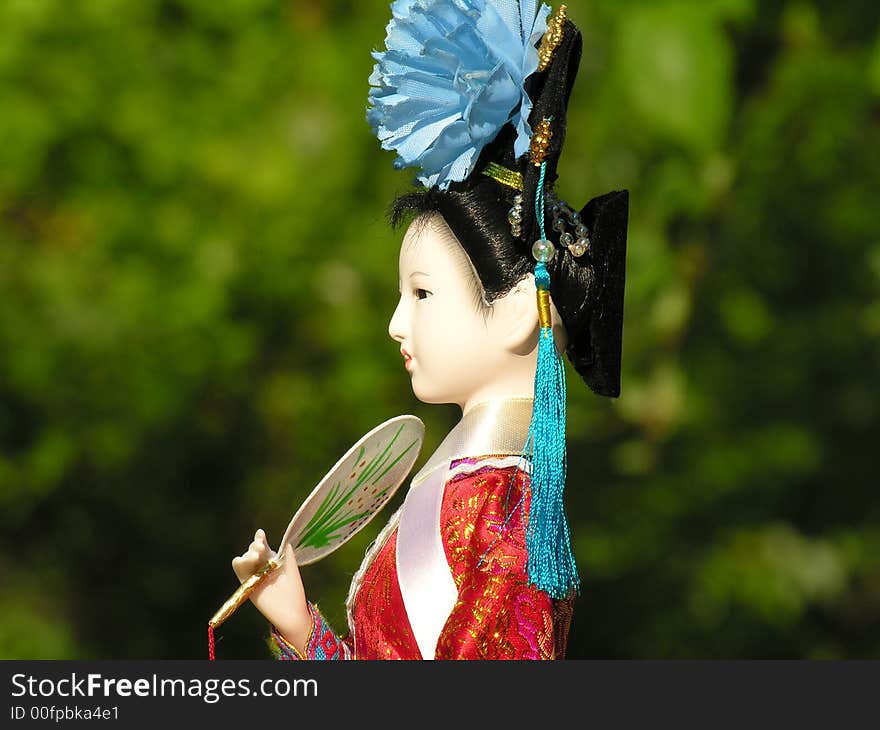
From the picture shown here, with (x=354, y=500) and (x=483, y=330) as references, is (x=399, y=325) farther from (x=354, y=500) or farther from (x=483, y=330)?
(x=354, y=500)

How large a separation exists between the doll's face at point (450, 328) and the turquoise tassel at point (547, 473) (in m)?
0.06

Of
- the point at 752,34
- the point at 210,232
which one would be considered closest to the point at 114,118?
the point at 210,232

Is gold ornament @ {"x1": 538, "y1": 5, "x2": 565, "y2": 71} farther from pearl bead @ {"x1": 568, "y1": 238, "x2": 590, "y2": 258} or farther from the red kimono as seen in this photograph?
the red kimono

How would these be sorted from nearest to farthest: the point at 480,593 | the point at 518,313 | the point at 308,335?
the point at 480,593, the point at 518,313, the point at 308,335

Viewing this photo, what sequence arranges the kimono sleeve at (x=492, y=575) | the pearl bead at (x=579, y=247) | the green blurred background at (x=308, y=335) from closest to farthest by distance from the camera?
1. the kimono sleeve at (x=492, y=575)
2. the pearl bead at (x=579, y=247)
3. the green blurred background at (x=308, y=335)

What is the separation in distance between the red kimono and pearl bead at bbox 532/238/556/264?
0.25 meters

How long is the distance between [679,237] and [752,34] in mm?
492

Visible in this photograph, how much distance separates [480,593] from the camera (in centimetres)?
137

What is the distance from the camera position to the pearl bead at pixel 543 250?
1420mm

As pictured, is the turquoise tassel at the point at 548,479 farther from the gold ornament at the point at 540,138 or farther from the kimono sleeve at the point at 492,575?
the gold ornament at the point at 540,138

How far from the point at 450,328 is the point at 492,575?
303 millimetres

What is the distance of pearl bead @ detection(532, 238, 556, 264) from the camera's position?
4.66 feet

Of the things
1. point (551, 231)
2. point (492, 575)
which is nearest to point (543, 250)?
point (551, 231)

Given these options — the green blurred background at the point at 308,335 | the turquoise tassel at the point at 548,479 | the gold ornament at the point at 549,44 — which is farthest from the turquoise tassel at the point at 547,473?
the green blurred background at the point at 308,335
